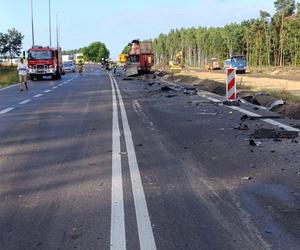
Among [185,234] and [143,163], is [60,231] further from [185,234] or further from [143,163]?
[143,163]

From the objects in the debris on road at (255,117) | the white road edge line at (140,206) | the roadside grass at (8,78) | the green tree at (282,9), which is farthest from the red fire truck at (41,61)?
Result: the green tree at (282,9)

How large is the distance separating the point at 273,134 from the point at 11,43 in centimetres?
10636

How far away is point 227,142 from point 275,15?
8084 centimetres

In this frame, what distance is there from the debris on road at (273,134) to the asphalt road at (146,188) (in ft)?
1.13

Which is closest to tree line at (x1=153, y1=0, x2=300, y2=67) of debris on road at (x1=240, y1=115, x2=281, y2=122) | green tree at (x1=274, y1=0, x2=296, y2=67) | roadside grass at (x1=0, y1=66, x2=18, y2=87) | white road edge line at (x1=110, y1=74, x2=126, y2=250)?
green tree at (x1=274, y1=0, x2=296, y2=67)

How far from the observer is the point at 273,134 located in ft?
35.4

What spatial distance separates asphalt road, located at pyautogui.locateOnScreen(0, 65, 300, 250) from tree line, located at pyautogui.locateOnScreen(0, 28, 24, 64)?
100459mm

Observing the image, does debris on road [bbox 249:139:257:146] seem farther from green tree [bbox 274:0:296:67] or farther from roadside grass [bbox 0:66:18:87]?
green tree [bbox 274:0:296:67]

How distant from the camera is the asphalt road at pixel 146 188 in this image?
4.91m

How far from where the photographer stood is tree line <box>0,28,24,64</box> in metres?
108

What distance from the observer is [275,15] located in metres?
86.6

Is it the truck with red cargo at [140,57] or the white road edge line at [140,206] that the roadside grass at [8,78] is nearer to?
the truck with red cargo at [140,57]

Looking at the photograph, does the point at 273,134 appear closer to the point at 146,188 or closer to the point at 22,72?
the point at 146,188

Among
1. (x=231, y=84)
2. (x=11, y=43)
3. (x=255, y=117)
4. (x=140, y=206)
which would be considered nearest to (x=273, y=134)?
(x=255, y=117)
